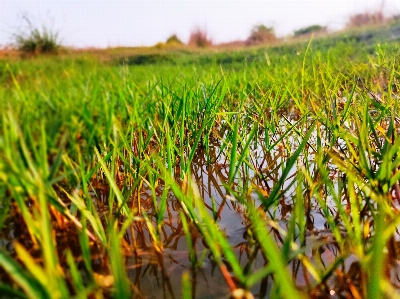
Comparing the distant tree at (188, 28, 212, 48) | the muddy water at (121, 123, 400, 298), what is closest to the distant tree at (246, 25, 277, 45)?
the distant tree at (188, 28, 212, 48)

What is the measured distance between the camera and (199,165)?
1118 mm

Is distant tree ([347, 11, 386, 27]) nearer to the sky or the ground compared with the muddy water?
nearer to the sky

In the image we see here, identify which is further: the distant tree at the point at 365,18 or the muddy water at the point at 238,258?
the distant tree at the point at 365,18

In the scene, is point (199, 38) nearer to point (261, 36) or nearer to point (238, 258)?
point (261, 36)

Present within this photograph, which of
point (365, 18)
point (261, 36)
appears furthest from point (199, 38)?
point (365, 18)

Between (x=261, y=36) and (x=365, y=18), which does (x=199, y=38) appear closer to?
(x=261, y=36)

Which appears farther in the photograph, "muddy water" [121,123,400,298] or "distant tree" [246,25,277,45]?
"distant tree" [246,25,277,45]

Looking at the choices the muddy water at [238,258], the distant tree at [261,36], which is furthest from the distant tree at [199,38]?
the muddy water at [238,258]

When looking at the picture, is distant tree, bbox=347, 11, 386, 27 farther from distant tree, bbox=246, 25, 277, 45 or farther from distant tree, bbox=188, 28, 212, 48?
distant tree, bbox=188, 28, 212, 48

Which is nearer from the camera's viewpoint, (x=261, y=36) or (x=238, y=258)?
(x=238, y=258)

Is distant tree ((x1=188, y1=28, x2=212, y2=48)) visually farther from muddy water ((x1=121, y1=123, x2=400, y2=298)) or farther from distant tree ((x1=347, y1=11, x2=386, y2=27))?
muddy water ((x1=121, y1=123, x2=400, y2=298))

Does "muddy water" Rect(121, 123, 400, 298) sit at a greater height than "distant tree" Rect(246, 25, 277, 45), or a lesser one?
lesser

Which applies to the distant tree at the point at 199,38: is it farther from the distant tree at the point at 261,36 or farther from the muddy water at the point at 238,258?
the muddy water at the point at 238,258

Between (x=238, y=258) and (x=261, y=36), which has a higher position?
(x=261, y=36)
